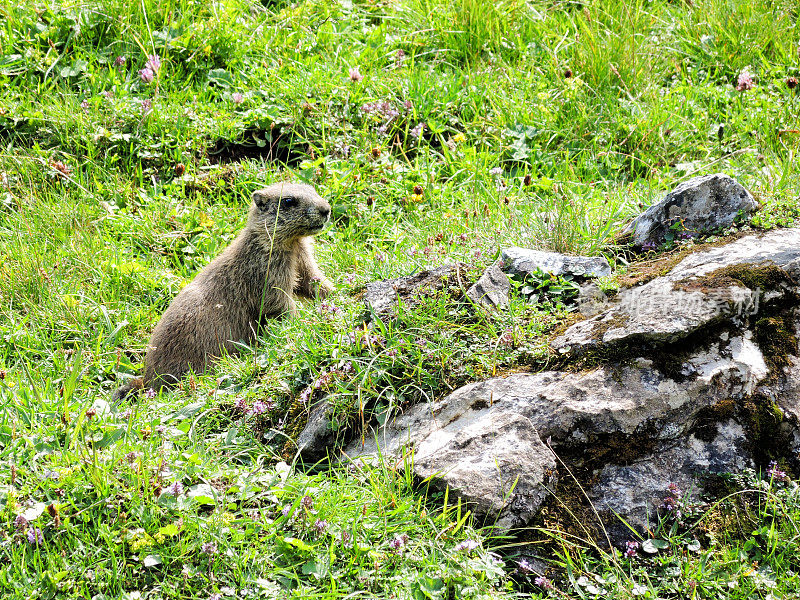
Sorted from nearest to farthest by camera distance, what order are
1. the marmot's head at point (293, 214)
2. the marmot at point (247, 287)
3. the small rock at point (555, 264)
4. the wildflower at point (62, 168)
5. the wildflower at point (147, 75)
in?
the small rock at point (555, 264) → the marmot at point (247, 287) → the marmot's head at point (293, 214) → the wildflower at point (62, 168) → the wildflower at point (147, 75)

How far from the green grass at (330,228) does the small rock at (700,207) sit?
20 centimetres

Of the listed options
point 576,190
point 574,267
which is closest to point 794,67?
point 576,190

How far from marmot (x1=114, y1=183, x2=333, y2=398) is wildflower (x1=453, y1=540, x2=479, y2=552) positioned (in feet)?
7.70

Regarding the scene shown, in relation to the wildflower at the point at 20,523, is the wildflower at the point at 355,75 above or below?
above

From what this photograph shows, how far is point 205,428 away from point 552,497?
1.67 m

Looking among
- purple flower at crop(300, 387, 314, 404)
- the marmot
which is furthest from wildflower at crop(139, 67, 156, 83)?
purple flower at crop(300, 387, 314, 404)

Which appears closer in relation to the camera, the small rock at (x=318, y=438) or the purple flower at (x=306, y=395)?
the small rock at (x=318, y=438)

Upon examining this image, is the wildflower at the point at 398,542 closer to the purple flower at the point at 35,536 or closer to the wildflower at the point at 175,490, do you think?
the wildflower at the point at 175,490

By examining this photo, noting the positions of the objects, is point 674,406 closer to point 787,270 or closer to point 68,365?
point 787,270

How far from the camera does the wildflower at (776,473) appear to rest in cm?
322

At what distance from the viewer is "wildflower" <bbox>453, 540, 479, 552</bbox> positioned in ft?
9.91

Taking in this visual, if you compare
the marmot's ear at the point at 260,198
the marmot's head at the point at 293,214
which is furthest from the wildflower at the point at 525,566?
the marmot's ear at the point at 260,198

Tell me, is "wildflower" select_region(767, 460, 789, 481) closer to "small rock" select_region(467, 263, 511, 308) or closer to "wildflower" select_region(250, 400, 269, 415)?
"small rock" select_region(467, 263, 511, 308)

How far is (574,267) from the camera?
4.09m
